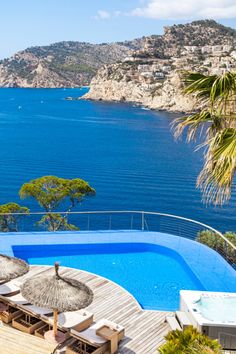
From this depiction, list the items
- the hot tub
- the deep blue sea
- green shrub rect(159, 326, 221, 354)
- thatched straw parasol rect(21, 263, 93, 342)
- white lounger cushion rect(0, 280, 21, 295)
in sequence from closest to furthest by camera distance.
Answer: green shrub rect(159, 326, 221, 354) → thatched straw parasol rect(21, 263, 93, 342) → the hot tub → white lounger cushion rect(0, 280, 21, 295) → the deep blue sea

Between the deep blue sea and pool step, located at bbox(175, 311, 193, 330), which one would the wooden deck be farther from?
the deep blue sea

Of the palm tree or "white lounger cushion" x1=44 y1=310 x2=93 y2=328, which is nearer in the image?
the palm tree

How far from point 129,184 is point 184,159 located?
11821mm

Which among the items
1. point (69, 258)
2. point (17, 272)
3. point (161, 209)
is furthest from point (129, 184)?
point (17, 272)

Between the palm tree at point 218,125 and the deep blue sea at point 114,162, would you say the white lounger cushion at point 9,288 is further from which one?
the deep blue sea at point 114,162

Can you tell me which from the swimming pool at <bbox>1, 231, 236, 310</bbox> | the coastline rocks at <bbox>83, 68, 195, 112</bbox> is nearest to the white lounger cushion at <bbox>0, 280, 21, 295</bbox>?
the swimming pool at <bbox>1, 231, 236, 310</bbox>

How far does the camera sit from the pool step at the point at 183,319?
7864 mm

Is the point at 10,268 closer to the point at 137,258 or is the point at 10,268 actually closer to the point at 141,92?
the point at 137,258

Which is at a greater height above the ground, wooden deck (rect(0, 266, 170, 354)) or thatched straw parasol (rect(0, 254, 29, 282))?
thatched straw parasol (rect(0, 254, 29, 282))

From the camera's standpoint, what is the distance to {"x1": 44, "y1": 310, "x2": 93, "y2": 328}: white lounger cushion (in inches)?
299

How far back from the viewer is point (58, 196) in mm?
22094

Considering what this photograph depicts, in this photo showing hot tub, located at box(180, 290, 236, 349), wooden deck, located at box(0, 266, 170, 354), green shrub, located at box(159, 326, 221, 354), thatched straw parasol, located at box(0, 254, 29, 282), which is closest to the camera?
green shrub, located at box(159, 326, 221, 354)

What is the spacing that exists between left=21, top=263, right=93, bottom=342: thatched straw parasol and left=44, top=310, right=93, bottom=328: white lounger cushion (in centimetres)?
28

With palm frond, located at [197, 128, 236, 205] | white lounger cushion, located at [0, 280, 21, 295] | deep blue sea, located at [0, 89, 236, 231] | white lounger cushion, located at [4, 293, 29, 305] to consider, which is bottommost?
deep blue sea, located at [0, 89, 236, 231]
